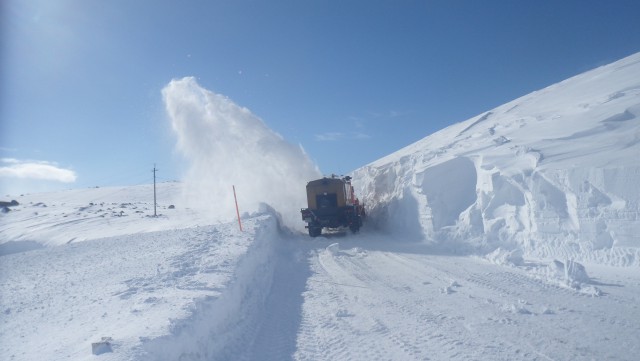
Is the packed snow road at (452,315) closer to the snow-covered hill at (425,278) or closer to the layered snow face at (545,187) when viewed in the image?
the snow-covered hill at (425,278)

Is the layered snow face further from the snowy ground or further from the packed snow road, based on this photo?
the packed snow road

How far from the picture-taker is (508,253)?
10.0 meters

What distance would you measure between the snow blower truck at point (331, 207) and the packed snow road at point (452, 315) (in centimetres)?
963

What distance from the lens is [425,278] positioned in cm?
888

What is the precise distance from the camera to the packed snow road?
4885mm

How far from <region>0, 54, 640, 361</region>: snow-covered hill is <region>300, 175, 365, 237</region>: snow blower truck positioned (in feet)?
7.34

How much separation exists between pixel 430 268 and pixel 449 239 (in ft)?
11.9

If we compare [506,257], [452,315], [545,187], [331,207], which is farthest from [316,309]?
[331,207]

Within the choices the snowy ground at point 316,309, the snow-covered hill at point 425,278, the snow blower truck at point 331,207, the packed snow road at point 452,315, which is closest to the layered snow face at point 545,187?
the snow-covered hill at point 425,278

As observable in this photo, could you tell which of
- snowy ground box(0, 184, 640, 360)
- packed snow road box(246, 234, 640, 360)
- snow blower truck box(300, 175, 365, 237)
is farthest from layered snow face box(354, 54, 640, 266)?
snow blower truck box(300, 175, 365, 237)

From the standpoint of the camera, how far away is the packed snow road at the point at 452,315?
192 inches

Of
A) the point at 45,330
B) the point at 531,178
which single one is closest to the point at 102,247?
the point at 45,330

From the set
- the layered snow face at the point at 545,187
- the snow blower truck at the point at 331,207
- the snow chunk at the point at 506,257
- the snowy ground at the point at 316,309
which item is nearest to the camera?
the snowy ground at the point at 316,309

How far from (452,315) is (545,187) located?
6.38 meters
